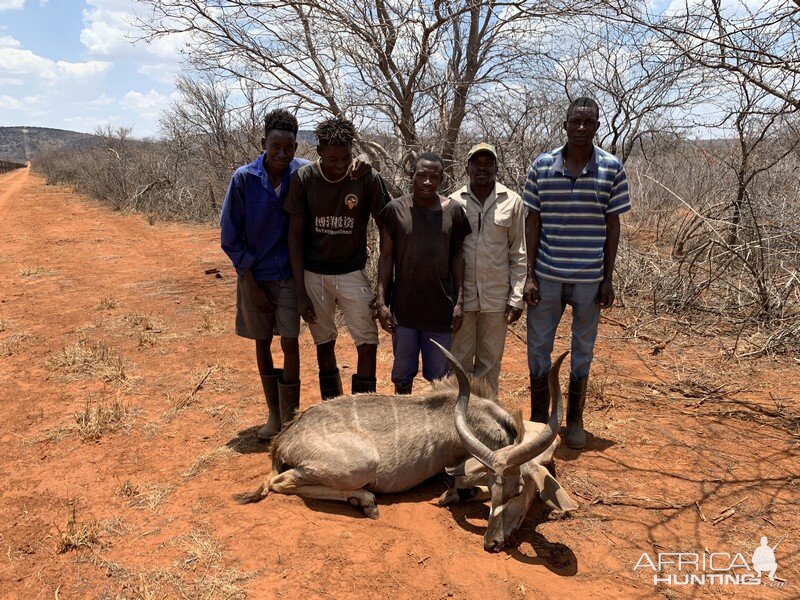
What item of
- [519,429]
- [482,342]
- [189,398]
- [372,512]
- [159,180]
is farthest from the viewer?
[159,180]

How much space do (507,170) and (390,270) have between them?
4.28 metres

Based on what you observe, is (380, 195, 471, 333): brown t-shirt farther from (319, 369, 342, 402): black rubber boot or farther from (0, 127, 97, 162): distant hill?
(0, 127, 97, 162): distant hill

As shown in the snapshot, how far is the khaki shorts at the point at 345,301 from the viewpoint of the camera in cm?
389

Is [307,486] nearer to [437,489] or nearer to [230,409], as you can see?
[437,489]

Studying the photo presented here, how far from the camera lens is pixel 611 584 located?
2787 millimetres

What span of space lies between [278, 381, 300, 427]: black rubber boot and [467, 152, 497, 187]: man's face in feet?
6.80

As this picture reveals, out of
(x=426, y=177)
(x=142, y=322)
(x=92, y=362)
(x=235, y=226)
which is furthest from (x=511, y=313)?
(x=142, y=322)

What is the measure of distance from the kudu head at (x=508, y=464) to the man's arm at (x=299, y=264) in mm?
1269

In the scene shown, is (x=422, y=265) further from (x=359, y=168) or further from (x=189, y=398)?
(x=189, y=398)

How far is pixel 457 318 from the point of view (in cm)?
378

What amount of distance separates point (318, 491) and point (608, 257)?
2.56 metres

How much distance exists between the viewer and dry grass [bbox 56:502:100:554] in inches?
117

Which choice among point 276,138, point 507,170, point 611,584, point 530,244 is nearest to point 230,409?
point 276,138

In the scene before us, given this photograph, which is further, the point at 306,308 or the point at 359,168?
the point at 306,308
